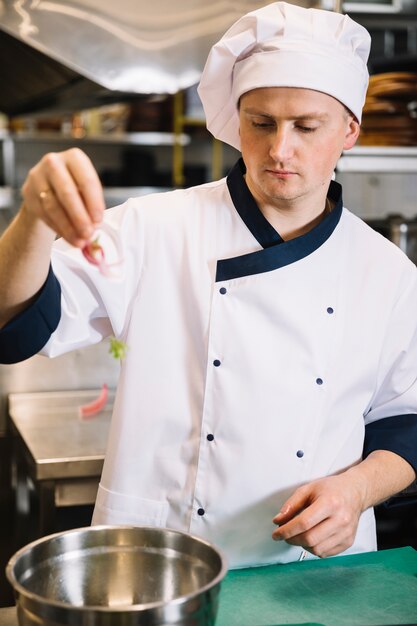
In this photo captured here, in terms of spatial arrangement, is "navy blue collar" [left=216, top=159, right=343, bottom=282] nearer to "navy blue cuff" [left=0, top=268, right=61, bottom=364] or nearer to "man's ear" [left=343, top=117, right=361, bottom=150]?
"man's ear" [left=343, top=117, right=361, bottom=150]

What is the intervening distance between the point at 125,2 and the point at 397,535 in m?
1.73

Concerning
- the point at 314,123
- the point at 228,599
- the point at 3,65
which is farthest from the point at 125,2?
the point at 228,599

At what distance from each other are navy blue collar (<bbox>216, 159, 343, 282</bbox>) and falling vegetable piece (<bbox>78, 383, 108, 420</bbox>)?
3.48 feet

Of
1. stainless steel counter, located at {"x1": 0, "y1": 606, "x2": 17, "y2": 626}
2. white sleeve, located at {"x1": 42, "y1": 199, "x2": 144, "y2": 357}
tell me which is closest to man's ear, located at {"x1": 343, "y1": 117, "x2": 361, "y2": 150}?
white sleeve, located at {"x1": 42, "y1": 199, "x2": 144, "y2": 357}

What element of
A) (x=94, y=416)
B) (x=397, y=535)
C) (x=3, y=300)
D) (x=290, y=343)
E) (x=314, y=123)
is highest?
(x=314, y=123)

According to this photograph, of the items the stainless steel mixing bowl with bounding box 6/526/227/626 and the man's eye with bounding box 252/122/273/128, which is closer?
the stainless steel mixing bowl with bounding box 6/526/227/626

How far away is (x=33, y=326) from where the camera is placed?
1.33 meters

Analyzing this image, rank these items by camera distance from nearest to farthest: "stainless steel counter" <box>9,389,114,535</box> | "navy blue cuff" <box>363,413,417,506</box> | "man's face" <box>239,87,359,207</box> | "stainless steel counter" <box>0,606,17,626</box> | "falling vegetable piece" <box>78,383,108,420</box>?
"stainless steel counter" <box>0,606,17,626</box> < "man's face" <box>239,87,359,207</box> < "navy blue cuff" <box>363,413,417,506</box> < "stainless steel counter" <box>9,389,114,535</box> < "falling vegetable piece" <box>78,383,108,420</box>

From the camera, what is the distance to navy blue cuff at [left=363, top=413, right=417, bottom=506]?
1555 millimetres

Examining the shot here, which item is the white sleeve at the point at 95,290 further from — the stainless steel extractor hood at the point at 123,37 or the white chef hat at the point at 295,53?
the stainless steel extractor hood at the point at 123,37

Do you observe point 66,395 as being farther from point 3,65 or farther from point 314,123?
point 314,123

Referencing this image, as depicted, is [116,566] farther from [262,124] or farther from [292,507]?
[262,124]

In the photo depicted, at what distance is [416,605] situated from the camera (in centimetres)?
126

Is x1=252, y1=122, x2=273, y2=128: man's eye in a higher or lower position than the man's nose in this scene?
higher
